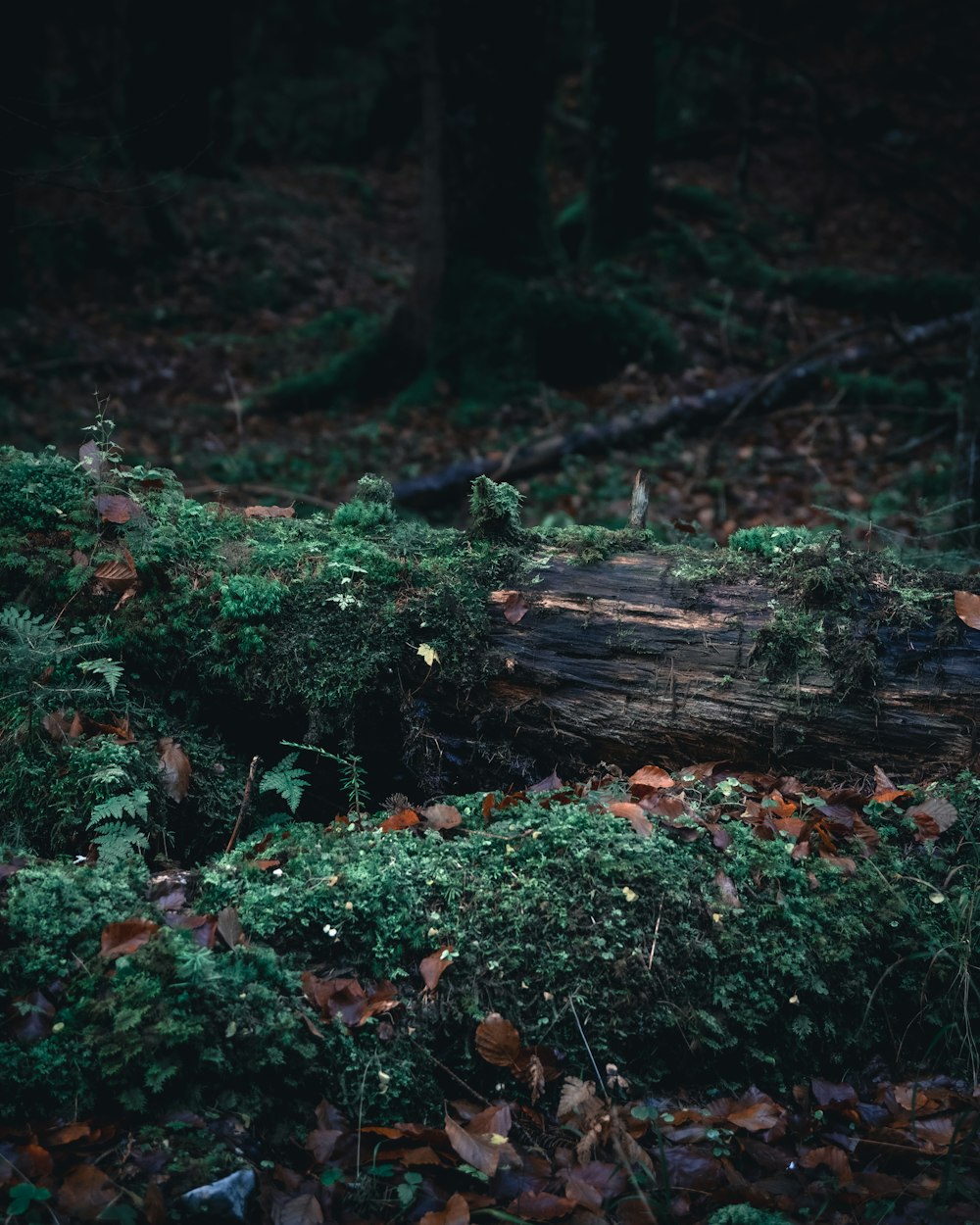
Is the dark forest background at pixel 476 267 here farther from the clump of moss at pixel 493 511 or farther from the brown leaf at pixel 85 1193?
the brown leaf at pixel 85 1193

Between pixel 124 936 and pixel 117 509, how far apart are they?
75.1 inches

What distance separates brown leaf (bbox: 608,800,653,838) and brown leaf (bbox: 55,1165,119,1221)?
72.6 inches

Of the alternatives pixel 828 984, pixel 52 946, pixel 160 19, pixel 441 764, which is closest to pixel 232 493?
pixel 441 764

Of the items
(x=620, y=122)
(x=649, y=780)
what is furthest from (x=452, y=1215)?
(x=620, y=122)

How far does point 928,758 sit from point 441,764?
1.96 metres

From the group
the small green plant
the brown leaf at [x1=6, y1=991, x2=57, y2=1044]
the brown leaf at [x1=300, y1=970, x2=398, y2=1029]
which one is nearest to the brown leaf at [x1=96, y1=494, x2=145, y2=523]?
the small green plant

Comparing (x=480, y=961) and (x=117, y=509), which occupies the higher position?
(x=117, y=509)

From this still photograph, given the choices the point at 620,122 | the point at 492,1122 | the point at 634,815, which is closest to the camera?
the point at 492,1122

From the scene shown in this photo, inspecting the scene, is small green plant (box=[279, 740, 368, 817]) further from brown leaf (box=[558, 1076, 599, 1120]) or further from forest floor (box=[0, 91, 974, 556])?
forest floor (box=[0, 91, 974, 556])

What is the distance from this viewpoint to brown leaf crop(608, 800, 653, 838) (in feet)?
10.2

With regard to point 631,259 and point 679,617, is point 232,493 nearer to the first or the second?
point 679,617

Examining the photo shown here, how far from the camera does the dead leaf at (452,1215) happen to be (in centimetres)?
225

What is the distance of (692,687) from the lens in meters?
3.68

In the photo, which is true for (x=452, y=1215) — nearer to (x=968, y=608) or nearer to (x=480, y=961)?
(x=480, y=961)
